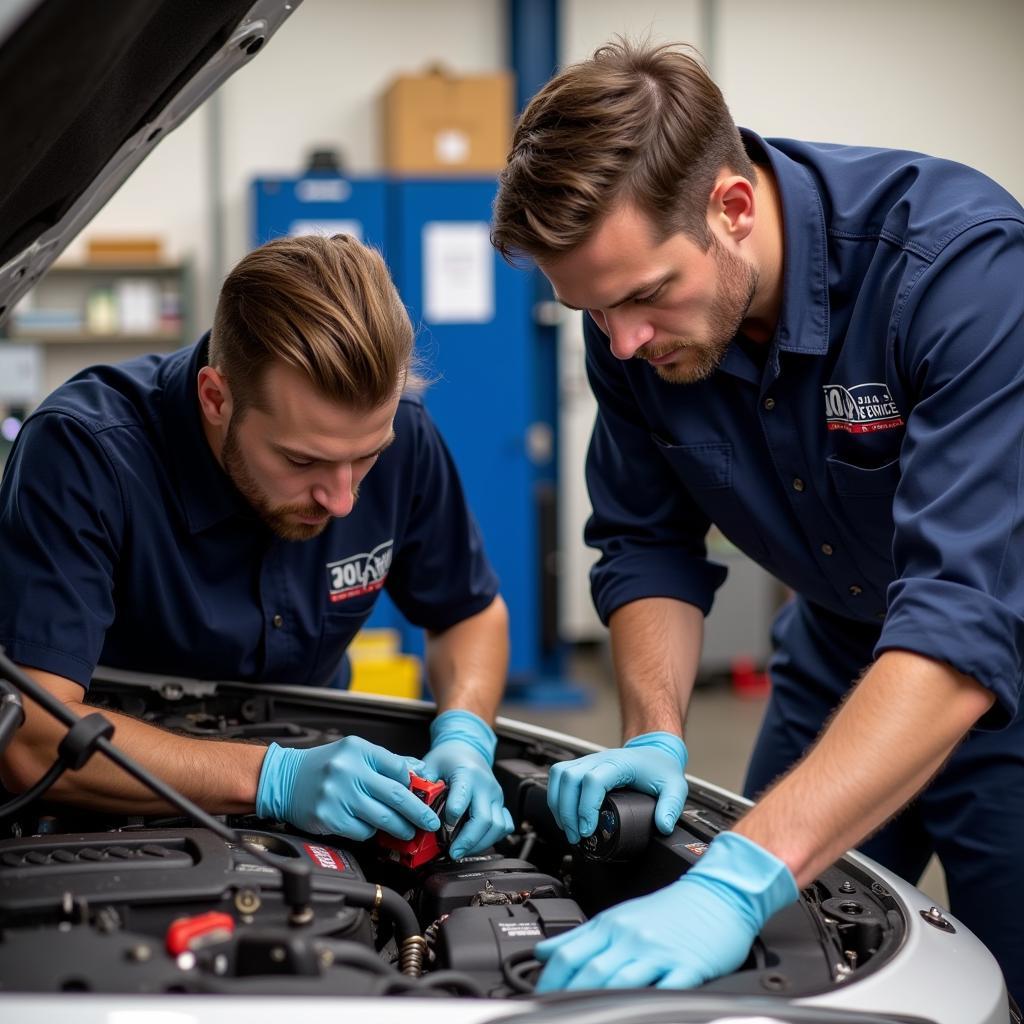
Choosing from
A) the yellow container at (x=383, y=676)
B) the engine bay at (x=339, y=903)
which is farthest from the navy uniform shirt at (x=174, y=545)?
the yellow container at (x=383, y=676)

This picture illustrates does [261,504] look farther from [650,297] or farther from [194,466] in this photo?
[650,297]

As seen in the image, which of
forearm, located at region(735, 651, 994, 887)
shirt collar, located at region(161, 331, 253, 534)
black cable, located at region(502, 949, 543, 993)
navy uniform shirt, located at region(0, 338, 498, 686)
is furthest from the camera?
shirt collar, located at region(161, 331, 253, 534)

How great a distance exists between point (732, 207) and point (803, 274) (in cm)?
13

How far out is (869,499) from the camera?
1507 mm

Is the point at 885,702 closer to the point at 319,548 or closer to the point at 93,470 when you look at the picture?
the point at 319,548

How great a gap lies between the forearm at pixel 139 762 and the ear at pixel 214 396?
38 cm

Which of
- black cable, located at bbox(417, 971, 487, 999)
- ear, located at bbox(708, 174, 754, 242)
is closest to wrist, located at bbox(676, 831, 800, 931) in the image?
black cable, located at bbox(417, 971, 487, 999)

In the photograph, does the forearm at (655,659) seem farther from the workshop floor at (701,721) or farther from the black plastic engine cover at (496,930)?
the workshop floor at (701,721)

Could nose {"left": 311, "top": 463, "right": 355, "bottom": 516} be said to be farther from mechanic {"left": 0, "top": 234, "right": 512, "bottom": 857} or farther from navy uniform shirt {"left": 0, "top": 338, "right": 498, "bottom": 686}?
navy uniform shirt {"left": 0, "top": 338, "right": 498, "bottom": 686}

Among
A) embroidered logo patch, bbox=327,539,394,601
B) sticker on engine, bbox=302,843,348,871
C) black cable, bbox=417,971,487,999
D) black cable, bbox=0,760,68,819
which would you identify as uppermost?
embroidered logo patch, bbox=327,539,394,601

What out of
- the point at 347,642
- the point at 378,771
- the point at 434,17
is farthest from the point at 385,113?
the point at 378,771

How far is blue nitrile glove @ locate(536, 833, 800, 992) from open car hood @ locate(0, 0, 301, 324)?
0.80m

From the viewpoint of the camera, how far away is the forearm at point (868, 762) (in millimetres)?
1113

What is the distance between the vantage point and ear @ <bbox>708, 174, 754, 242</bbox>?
1.42 metres
